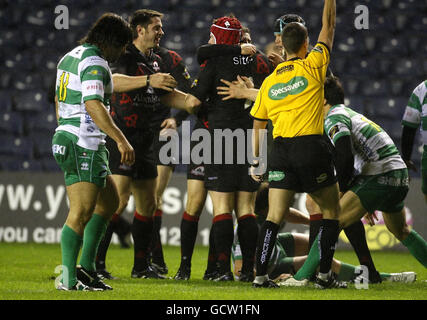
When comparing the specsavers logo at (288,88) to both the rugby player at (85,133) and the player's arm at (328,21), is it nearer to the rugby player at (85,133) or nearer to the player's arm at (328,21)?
the player's arm at (328,21)

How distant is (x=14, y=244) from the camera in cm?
976

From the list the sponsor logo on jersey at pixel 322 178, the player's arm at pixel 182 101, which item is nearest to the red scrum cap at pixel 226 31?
the player's arm at pixel 182 101

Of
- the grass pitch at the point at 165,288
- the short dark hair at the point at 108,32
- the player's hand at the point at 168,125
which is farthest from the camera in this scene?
the player's hand at the point at 168,125

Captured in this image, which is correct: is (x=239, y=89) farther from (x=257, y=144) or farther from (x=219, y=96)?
(x=257, y=144)

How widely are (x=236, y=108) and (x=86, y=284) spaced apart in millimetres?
1961

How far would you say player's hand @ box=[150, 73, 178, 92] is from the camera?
228 inches

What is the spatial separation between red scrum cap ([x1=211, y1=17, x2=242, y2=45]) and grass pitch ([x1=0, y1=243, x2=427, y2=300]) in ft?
6.13

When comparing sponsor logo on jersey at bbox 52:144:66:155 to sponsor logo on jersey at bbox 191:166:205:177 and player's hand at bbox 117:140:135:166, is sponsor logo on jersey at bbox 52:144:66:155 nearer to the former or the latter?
player's hand at bbox 117:140:135:166

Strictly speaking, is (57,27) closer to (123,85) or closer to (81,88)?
(123,85)

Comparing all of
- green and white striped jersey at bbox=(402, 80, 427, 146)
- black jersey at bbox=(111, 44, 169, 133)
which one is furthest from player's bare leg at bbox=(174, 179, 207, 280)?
green and white striped jersey at bbox=(402, 80, 427, 146)

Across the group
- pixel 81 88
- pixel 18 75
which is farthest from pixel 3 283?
pixel 18 75

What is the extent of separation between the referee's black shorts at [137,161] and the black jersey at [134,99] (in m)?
0.10

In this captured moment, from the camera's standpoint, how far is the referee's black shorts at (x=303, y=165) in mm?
5027

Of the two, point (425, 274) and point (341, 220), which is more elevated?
point (341, 220)
